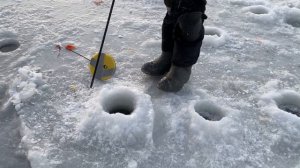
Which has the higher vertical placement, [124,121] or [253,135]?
[124,121]

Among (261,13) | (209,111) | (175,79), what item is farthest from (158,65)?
(261,13)

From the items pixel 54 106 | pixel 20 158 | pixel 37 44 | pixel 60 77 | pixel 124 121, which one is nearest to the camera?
pixel 20 158

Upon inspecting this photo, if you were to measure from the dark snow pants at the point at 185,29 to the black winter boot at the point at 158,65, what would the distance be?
0.14 meters

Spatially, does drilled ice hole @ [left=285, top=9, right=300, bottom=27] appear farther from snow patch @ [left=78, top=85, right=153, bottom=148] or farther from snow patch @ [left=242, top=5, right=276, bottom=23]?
snow patch @ [left=78, top=85, right=153, bottom=148]

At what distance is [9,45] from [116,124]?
1.72 m

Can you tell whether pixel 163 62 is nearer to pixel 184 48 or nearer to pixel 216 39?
pixel 184 48

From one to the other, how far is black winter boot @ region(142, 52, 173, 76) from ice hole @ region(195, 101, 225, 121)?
0.50 m

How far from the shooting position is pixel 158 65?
115 inches

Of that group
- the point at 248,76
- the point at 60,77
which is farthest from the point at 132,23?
the point at 248,76

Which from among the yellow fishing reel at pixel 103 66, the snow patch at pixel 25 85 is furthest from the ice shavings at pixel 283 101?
the snow patch at pixel 25 85

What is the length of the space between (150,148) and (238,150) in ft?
1.99

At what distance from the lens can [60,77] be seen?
9.50ft

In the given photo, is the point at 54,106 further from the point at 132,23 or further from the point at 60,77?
the point at 132,23

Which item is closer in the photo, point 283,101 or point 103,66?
point 283,101
